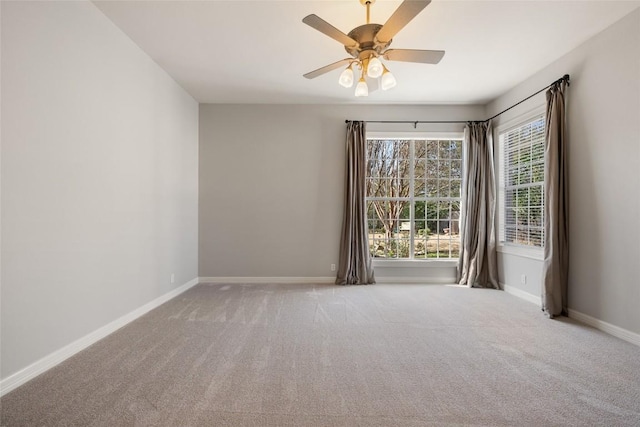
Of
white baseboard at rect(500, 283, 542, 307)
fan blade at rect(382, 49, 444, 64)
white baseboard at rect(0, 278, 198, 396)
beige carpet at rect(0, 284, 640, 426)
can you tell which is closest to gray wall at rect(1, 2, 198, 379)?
white baseboard at rect(0, 278, 198, 396)

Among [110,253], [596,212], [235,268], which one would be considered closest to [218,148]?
[235,268]

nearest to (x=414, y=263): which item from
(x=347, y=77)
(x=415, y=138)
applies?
(x=415, y=138)

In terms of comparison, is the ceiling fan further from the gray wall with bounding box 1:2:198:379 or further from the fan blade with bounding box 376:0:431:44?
the gray wall with bounding box 1:2:198:379

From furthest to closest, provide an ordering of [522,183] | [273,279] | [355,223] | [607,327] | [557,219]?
[273,279] → [355,223] → [522,183] → [557,219] → [607,327]

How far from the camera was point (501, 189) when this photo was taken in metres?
4.51

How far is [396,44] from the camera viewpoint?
307cm

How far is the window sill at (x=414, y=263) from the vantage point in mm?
4840

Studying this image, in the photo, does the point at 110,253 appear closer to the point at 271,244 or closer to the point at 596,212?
the point at 271,244

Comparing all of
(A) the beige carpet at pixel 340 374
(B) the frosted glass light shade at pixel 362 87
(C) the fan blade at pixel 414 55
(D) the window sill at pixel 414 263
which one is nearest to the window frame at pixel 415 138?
(D) the window sill at pixel 414 263

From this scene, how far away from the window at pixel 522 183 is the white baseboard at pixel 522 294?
627 millimetres

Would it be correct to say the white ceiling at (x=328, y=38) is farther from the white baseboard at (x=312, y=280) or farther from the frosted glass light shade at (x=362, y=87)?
the white baseboard at (x=312, y=280)

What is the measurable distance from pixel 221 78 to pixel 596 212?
445cm

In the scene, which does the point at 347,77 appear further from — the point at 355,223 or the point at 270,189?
the point at 270,189

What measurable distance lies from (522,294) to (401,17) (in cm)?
377
